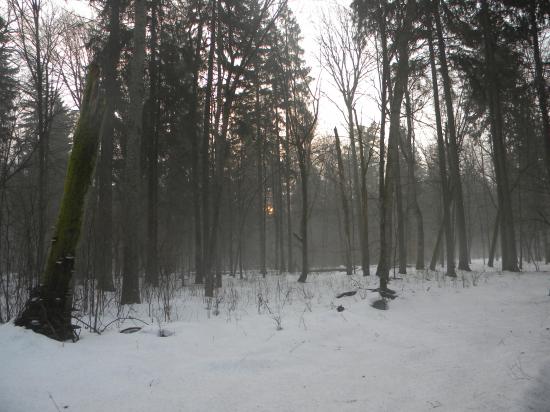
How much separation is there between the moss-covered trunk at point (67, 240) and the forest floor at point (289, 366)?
236 millimetres

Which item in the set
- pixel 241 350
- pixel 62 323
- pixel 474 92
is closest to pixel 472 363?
pixel 241 350

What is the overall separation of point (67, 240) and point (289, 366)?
10.4 feet

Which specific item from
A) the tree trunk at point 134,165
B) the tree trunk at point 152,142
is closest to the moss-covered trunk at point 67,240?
the tree trunk at point 134,165

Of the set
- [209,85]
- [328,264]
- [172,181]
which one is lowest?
[328,264]

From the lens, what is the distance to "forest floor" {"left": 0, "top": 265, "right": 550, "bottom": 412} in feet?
9.52

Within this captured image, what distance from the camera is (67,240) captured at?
14.3ft

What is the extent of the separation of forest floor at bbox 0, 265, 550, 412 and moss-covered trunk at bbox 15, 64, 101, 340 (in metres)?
0.24

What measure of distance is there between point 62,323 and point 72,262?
733mm

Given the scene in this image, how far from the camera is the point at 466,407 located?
286 cm

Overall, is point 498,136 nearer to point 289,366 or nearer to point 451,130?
point 451,130

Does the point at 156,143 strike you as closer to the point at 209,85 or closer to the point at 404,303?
the point at 209,85

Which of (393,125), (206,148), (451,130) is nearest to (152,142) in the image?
(206,148)

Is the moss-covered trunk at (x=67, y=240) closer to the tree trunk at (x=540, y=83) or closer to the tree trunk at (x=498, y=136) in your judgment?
the tree trunk at (x=540, y=83)

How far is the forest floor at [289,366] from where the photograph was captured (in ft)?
9.52
